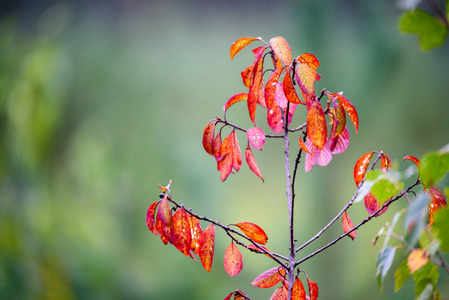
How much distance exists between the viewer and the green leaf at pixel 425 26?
48 centimetres

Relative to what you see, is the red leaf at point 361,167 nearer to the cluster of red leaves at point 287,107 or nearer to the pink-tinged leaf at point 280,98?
the cluster of red leaves at point 287,107

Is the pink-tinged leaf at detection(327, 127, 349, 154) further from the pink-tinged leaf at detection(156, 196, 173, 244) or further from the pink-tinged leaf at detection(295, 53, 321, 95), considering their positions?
the pink-tinged leaf at detection(156, 196, 173, 244)

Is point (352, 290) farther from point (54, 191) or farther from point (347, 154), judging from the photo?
point (54, 191)

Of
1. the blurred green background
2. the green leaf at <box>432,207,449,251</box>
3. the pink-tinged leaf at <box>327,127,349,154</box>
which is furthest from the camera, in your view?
the blurred green background

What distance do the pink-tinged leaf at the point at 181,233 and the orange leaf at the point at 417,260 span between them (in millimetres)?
294

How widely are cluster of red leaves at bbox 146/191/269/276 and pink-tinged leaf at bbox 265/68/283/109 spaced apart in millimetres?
206

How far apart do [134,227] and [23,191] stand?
0.63 meters

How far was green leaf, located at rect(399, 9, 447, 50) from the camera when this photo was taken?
0.48 m

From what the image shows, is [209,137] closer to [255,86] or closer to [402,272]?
[255,86]

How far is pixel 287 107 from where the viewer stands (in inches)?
23.8

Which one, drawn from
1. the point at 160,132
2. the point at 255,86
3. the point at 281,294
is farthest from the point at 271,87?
the point at 160,132

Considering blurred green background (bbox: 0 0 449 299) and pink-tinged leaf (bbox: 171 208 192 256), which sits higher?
blurred green background (bbox: 0 0 449 299)

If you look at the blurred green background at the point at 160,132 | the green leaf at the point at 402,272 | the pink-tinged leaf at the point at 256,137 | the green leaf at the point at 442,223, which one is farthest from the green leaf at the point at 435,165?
the blurred green background at the point at 160,132

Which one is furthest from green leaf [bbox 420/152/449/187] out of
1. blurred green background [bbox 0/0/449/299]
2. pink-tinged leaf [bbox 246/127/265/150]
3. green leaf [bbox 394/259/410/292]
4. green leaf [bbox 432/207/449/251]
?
blurred green background [bbox 0/0/449/299]
